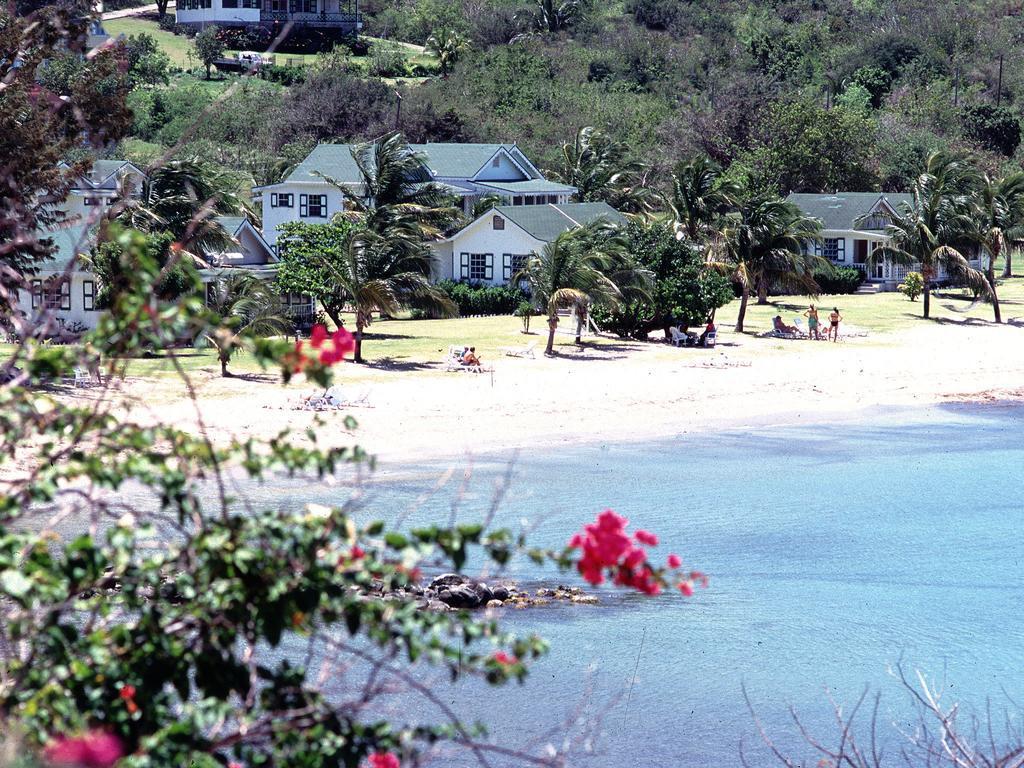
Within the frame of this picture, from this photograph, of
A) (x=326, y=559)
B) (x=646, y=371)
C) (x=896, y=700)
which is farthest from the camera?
(x=646, y=371)

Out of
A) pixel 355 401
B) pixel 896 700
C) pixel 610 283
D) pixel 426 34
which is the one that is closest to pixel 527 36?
pixel 426 34

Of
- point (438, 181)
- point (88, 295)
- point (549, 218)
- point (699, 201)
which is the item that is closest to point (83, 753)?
point (88, 295)

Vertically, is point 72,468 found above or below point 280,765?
above

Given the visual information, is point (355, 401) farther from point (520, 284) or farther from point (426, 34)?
point (426, 34)

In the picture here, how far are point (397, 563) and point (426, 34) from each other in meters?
116

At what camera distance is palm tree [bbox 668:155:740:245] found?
47031 mm

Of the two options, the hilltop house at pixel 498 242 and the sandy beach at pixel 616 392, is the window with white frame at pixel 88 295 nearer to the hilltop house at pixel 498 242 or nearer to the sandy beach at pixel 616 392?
the sandy beach at pixel 616 392

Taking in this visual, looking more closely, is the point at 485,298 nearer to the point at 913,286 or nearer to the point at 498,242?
the point at 498,242

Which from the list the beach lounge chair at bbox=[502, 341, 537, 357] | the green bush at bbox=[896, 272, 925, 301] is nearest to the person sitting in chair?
the beach lounge chair at bbox=[502, 341, 537, 357]

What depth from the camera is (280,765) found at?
5.38 meters

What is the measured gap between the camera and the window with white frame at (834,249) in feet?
190

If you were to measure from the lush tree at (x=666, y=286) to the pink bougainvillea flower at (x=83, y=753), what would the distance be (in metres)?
34.7

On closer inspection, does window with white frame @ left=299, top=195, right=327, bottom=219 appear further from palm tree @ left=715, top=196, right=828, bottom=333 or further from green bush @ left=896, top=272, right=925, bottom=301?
green bush @ left=896, top=272, right=925, bottom=301

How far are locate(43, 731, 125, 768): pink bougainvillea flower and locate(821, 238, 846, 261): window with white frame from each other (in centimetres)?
5545
